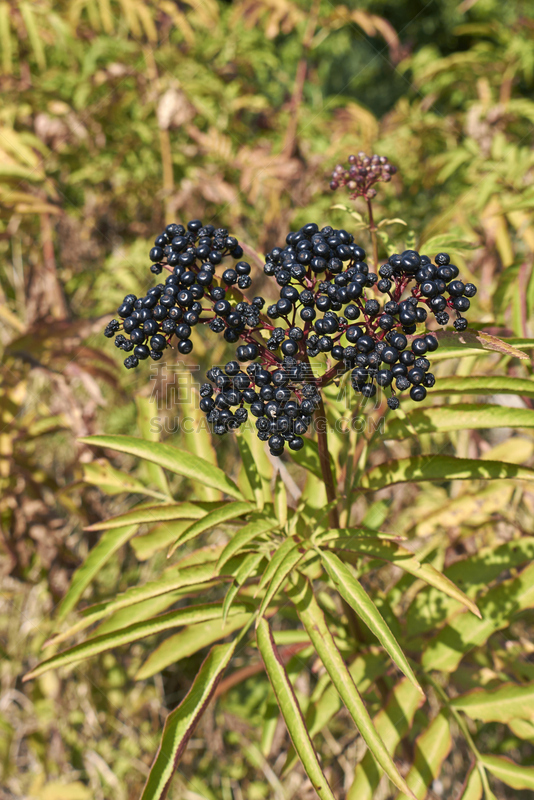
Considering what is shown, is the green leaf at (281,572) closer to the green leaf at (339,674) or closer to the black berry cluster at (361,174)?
the green leaf at (339,674)

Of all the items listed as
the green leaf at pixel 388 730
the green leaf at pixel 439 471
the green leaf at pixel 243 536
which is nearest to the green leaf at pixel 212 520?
the green leaf at pixel 243 536

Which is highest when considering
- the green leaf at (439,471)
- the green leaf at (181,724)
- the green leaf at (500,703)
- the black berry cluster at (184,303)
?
the black berry cluster at (184,303)

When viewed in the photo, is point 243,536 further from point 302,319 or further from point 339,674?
point 302,319

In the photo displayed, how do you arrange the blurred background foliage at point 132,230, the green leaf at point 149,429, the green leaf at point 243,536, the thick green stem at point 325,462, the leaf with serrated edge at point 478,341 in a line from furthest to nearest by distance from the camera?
the blurred background foliage at point 132,230
the green leaf at point 149,429
the thick green stem at point 325,462
the green leaf at point 243,536
the leaf with serrated edge at point 478,341

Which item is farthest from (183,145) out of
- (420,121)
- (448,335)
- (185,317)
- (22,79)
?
(448,335)

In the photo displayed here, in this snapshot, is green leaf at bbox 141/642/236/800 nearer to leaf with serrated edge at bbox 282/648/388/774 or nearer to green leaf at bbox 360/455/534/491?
leaf with serrated edge at bbox 282/648/388/774

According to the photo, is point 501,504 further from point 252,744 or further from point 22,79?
point 22,79
